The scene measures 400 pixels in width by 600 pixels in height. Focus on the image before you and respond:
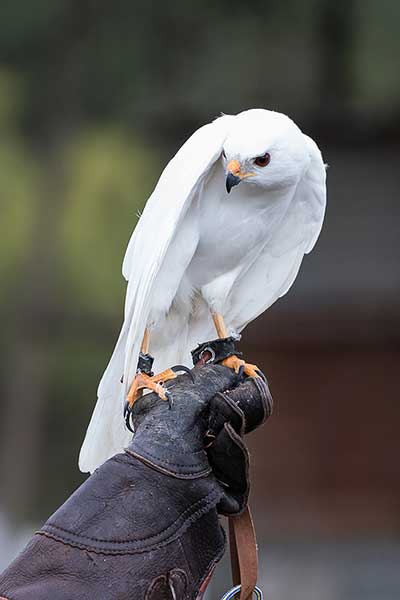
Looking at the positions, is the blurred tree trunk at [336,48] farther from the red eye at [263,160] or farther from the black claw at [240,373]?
the black claw at [240,373]

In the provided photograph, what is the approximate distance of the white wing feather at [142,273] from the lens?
261cm

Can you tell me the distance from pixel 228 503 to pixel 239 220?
0.96m

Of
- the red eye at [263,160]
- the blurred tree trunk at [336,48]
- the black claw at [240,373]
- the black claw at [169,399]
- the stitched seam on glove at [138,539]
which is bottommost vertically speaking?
the stitched seam on glove at [138,539]

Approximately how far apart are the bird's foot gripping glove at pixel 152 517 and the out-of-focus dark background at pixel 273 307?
6128 millimetres

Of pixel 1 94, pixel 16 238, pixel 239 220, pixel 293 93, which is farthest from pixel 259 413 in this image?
pixel 293 93

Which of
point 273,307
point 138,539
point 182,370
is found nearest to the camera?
point 138,539

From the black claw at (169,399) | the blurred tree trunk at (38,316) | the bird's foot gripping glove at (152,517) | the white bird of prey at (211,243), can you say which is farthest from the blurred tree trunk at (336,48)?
the bird's foot gripping glove at (152,517)

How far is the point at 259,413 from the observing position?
2.24 metres

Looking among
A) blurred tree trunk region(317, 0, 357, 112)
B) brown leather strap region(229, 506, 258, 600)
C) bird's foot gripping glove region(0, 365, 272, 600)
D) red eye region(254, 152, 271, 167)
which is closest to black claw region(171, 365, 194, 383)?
bird's foot gripping glove region(0, 365, 272, 600)

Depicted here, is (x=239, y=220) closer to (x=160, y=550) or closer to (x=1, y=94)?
(x=160, y=550)

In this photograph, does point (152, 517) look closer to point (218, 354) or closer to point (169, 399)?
point (169, 399)

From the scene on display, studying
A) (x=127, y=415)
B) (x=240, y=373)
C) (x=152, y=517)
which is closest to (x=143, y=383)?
(x=127, y=415)

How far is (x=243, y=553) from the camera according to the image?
6.45 feet

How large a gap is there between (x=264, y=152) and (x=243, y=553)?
1037 millimetres
